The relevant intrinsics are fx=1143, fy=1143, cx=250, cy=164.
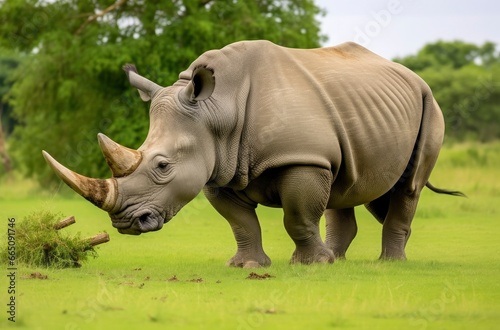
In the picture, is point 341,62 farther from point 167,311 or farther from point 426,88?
point 167,311

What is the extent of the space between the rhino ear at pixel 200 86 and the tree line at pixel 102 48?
61.4 feet

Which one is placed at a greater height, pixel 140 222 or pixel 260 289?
pixel 140 222

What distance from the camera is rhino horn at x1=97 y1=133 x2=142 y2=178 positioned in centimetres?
988

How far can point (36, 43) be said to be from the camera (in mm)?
32469

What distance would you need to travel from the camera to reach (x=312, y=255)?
37.4 feet

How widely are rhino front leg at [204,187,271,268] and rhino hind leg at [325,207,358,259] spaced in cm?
164

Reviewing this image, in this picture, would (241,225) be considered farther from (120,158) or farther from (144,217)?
(120,158)

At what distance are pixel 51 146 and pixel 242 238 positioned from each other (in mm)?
23619

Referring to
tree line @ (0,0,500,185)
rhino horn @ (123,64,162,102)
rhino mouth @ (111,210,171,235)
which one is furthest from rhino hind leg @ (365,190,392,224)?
tree line @ (0,0,500,185)

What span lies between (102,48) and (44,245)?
19.8m

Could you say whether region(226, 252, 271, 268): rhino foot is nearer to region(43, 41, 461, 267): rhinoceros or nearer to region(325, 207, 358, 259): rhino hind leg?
region(43, 41, 461, 267): rhinoceros

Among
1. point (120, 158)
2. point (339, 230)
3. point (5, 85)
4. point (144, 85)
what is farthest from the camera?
point (5, 85)

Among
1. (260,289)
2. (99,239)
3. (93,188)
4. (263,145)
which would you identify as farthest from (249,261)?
(93,188)

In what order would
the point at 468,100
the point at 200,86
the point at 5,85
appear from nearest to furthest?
the point at 200,86 → the point at 468,100 → the point at 5,85
